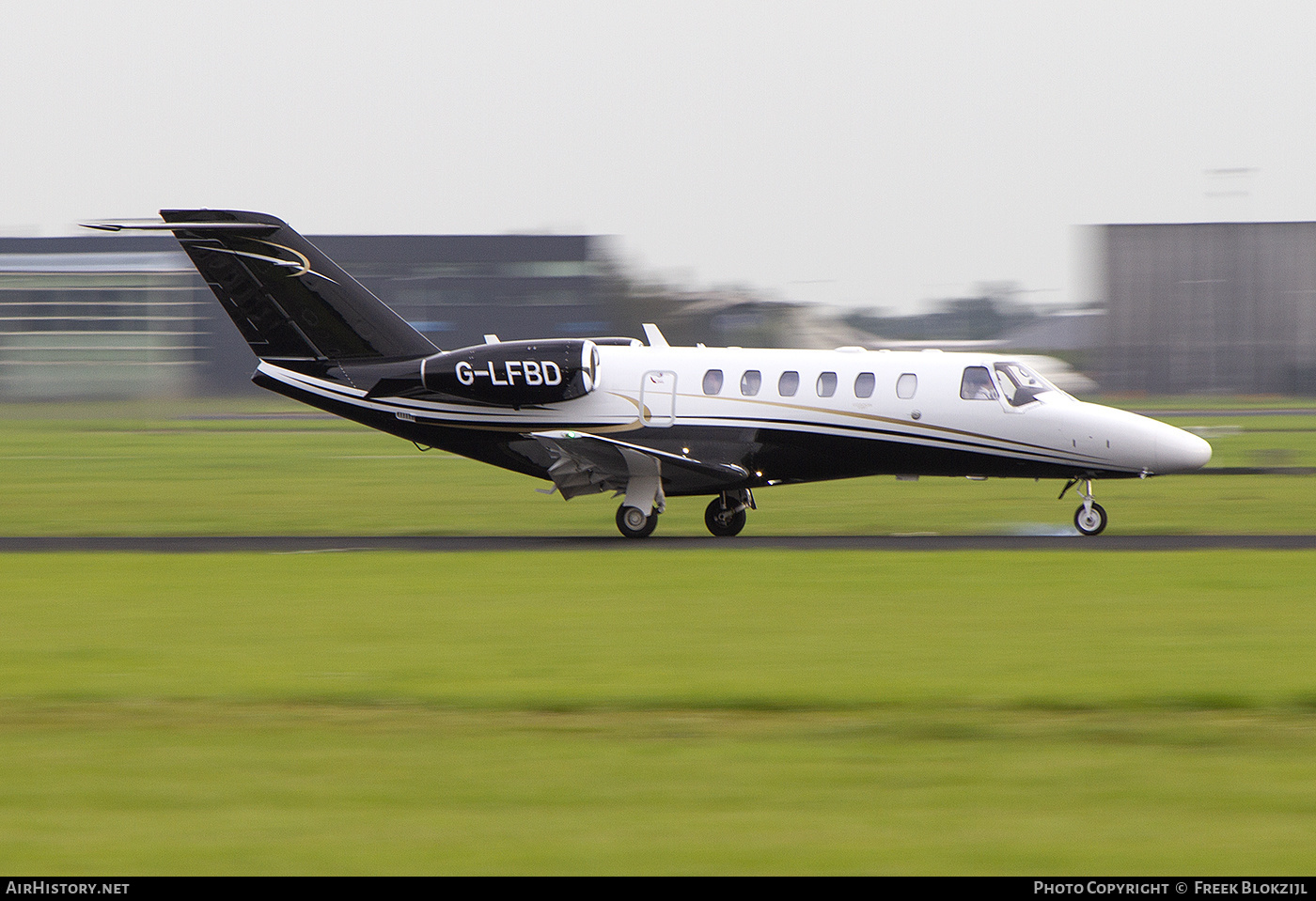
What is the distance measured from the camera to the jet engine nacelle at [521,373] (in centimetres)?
1959

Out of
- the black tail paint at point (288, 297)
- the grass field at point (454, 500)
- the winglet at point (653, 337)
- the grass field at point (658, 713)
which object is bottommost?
→ the grass field at point (454, 500)

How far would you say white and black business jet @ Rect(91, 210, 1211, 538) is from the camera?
19109mm

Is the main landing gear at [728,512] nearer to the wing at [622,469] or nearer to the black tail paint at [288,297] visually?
the wing at [622,469]

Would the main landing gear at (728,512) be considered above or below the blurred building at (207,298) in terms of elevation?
below

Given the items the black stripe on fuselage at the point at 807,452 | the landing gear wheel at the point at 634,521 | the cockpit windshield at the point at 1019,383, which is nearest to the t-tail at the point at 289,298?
the black stripe on fuselage at the point at 807,452

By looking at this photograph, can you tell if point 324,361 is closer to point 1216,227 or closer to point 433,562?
point 433,562

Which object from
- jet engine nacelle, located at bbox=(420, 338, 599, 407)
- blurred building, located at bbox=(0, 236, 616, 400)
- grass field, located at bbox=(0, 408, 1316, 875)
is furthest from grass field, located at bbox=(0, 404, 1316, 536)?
blurred building, located at bbox=(0, 236, 616, 400)

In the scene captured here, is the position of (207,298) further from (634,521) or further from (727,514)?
(634,521)

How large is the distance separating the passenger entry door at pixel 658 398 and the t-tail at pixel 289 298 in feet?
11.4

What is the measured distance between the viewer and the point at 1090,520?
19.6 metres

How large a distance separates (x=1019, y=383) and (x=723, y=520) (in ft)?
14.9

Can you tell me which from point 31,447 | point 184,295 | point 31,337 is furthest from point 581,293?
point 31,447

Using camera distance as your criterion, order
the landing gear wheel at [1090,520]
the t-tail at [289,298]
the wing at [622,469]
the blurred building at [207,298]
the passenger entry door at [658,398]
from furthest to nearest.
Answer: the blurred building at [207,298] < the t-tail at [289,298] < the passenger entry door at [658,398] < the landing gear wheel at [1090,520] < the wing at [622,469]

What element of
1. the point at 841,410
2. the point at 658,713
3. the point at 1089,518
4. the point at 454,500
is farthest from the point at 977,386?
the point at 454,500
